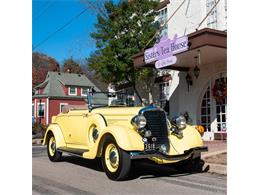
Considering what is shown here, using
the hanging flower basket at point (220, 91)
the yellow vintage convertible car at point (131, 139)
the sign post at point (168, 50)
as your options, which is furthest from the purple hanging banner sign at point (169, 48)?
the yellow vintage convertible car at point (131, 139)

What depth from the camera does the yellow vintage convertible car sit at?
6273mm

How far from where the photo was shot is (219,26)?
13250 millimetres

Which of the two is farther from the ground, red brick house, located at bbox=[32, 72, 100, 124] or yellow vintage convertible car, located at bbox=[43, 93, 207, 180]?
red brick house, located at bbox=[32, 72, 100, 124]

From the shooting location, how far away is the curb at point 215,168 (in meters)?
7.00

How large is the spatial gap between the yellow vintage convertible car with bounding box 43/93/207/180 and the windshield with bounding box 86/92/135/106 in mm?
431

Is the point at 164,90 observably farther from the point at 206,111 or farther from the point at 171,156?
the point at 171,156

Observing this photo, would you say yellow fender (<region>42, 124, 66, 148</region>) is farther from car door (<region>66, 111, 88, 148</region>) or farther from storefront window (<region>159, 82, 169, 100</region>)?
storefront window (<region>159, 82, 169, 100</region>)

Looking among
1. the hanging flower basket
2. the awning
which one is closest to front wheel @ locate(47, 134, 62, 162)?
the awning

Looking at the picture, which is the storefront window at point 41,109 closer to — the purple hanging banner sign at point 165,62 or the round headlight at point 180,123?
the purple hanging banner sign at point 165,62

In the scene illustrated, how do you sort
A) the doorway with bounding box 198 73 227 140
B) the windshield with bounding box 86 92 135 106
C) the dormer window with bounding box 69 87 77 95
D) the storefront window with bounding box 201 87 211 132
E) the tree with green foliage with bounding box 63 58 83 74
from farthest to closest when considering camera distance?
the tree with green foliage with bounding box 63 58 83 74 → the dormer window with bounding box 69 87 77 95 → the storefront window with bounding box 201 87 211 132 → the doorway with bounding box 198 73 227 140 → the windshield with bounding box 86 92 135 106
